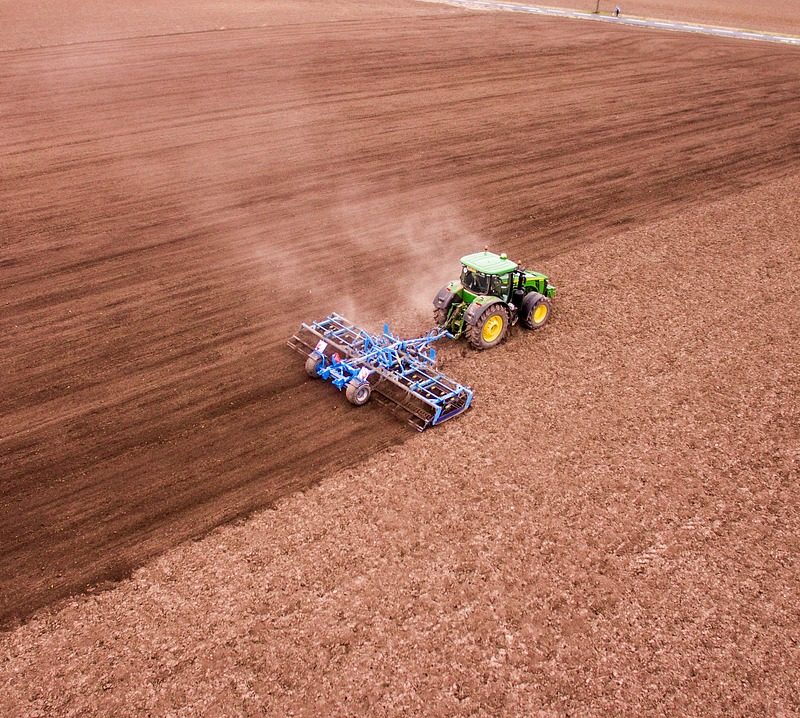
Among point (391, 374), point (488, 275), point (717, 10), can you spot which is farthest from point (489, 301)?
point (717, 10)

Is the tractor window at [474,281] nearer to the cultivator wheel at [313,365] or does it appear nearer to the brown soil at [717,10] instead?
the cultivator wheel at [313,365]

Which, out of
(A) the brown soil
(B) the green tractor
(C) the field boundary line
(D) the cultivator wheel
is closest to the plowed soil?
(D) the cultivator wheel

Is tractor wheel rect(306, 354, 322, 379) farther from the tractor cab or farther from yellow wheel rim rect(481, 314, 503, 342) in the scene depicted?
the tractor cab

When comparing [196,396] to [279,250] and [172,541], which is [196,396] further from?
[279,250]

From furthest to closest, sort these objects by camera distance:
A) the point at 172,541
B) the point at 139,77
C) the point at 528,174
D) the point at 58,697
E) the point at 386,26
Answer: the point at 386,26
the point at 139,77
the point at 528,174
the point at 172,541
the point at 58,697

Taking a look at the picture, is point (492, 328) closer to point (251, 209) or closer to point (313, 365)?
point (313, 365)

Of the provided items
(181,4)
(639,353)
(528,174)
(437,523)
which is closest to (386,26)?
(181,4)

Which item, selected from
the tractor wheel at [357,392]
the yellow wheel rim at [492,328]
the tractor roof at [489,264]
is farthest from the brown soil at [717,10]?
the tractor wheel at [357,392]
